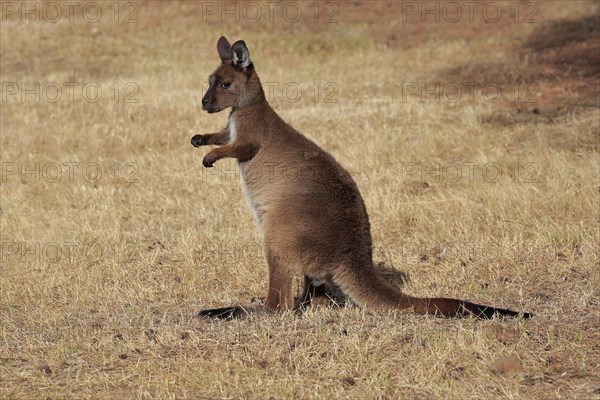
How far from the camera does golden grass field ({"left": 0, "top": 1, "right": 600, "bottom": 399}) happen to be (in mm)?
4684

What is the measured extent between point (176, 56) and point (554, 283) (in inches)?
541

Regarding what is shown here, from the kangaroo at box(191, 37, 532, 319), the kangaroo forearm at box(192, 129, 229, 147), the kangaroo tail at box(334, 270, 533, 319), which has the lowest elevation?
the kangaroo tail at box(334, 270, 533, 319)

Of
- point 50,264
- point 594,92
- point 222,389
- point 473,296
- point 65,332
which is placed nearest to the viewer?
point 222,389

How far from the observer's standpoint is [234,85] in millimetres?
6438

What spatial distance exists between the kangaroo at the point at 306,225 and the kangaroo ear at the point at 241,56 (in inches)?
17.3

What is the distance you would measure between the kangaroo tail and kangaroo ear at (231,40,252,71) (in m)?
1.82

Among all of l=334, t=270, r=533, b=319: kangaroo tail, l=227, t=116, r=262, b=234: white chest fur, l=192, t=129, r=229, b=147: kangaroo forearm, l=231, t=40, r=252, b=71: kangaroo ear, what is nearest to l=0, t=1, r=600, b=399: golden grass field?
l=334, t=270, r=533, b=319: kangaroo tail

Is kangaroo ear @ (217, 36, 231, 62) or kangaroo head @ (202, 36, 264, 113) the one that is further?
kangaroo ear @ (217, 36, 231, 62)

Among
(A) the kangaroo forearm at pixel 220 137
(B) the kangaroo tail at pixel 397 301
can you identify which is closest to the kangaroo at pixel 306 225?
(B) the kangaroo tail at pixel 397 301

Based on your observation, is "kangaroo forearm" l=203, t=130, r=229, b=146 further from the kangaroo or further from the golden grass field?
the golden grass field

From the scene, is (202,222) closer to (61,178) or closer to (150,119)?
(61,178)

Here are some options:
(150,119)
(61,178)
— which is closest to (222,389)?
(61,178)

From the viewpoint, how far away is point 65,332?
5.37 meters

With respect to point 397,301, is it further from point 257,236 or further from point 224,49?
point 257,236
